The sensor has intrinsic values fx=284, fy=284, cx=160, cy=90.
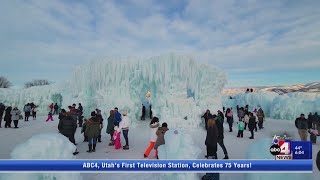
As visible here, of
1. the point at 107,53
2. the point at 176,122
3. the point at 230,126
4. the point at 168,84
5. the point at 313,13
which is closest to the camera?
the point at 313,13

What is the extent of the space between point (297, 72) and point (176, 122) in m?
2.51

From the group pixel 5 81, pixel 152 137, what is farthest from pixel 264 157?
pixel 5 81

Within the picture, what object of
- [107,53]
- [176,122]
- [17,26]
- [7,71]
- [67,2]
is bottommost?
[176,122]

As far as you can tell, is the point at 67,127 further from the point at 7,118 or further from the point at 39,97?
the point at 39,97

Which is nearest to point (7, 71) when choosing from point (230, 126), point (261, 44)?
point (261, 44)

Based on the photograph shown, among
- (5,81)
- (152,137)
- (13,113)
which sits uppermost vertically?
(5,81)

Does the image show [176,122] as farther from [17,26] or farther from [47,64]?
[17,26]

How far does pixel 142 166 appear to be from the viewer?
2.22 meters

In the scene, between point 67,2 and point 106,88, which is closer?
point 67,2

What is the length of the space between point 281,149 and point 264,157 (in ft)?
0.47

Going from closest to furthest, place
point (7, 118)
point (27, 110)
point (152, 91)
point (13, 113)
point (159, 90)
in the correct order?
Result: point (7, 118) < point (13, 113) < point (27, 110) < point (159, 90) < point (152, 91)

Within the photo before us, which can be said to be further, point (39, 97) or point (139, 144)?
point (39, 97)

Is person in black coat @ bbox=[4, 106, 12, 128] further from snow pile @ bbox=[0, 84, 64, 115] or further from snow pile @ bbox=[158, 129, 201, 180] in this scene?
snow pile @ bbox=[158, 129, 201, 180]

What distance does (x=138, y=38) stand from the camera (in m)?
2.85
